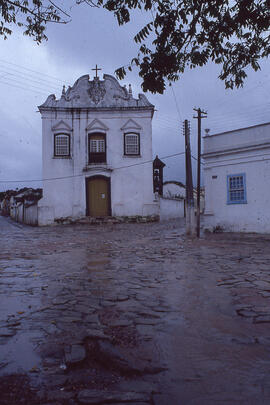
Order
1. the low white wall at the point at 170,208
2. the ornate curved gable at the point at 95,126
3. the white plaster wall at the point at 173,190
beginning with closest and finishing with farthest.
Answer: the ornate curved gable at the point at 95,126 < the low white wall at the point at 170,208 < the white plaster wall at the point at 173,190

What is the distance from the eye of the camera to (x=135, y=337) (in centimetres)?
298

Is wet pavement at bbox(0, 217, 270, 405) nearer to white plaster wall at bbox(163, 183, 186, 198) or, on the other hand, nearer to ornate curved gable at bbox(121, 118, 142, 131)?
ornate curved gable at bbox(121, 118, 142, 131)

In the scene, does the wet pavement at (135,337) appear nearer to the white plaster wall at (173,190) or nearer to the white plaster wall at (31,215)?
the white plaster wall at (31,215)

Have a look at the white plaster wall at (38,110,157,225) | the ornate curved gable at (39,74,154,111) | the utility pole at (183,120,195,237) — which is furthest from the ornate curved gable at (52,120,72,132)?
the utility pole at (183,120,195,237)

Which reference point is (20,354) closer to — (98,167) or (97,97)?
(98,167)

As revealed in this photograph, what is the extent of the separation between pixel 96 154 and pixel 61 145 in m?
2.57

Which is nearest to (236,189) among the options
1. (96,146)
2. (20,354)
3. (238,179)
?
(238,179)

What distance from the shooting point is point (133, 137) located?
77.8ft

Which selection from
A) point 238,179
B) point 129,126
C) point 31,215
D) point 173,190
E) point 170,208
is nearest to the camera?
point 238,179

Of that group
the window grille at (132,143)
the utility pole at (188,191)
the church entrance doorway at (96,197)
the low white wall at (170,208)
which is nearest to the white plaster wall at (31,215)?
the church entrance doorway at (96,197)

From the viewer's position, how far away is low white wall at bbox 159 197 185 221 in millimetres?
24578

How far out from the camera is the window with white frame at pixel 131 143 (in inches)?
931

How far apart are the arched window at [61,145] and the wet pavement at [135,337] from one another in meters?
18.0

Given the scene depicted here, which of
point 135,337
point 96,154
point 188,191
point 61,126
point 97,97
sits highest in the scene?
point 97,97
